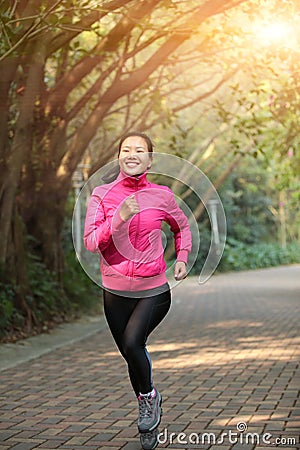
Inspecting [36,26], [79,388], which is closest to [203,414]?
[79,388]

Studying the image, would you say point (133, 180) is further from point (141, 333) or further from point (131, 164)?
point (141, 333)

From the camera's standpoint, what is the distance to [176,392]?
7.91 metres

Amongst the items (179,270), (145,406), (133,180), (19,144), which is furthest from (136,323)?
(19,144)

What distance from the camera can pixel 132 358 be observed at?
5.46 metres

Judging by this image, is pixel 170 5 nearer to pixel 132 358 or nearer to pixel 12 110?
pixel 12 110

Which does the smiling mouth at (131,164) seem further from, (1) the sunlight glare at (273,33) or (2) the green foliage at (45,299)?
(1) the sunlight glare at (273,33)

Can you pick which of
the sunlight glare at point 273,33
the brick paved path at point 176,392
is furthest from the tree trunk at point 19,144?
the sunlight glare at point 273,33

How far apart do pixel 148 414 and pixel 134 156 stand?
1546 mm

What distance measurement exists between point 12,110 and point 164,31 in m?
3.67

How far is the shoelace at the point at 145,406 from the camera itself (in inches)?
217

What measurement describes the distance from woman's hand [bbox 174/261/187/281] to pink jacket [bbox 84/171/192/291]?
1.2 inches

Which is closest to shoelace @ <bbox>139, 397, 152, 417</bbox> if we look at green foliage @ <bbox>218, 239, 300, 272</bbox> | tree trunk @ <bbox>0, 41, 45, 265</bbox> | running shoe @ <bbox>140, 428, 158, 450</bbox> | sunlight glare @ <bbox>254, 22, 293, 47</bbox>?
running shoe @ <bbox>140, 428, 158, 450</bbox>

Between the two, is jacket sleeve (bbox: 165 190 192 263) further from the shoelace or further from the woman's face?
the shoelace

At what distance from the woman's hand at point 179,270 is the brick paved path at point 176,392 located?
106 cm
